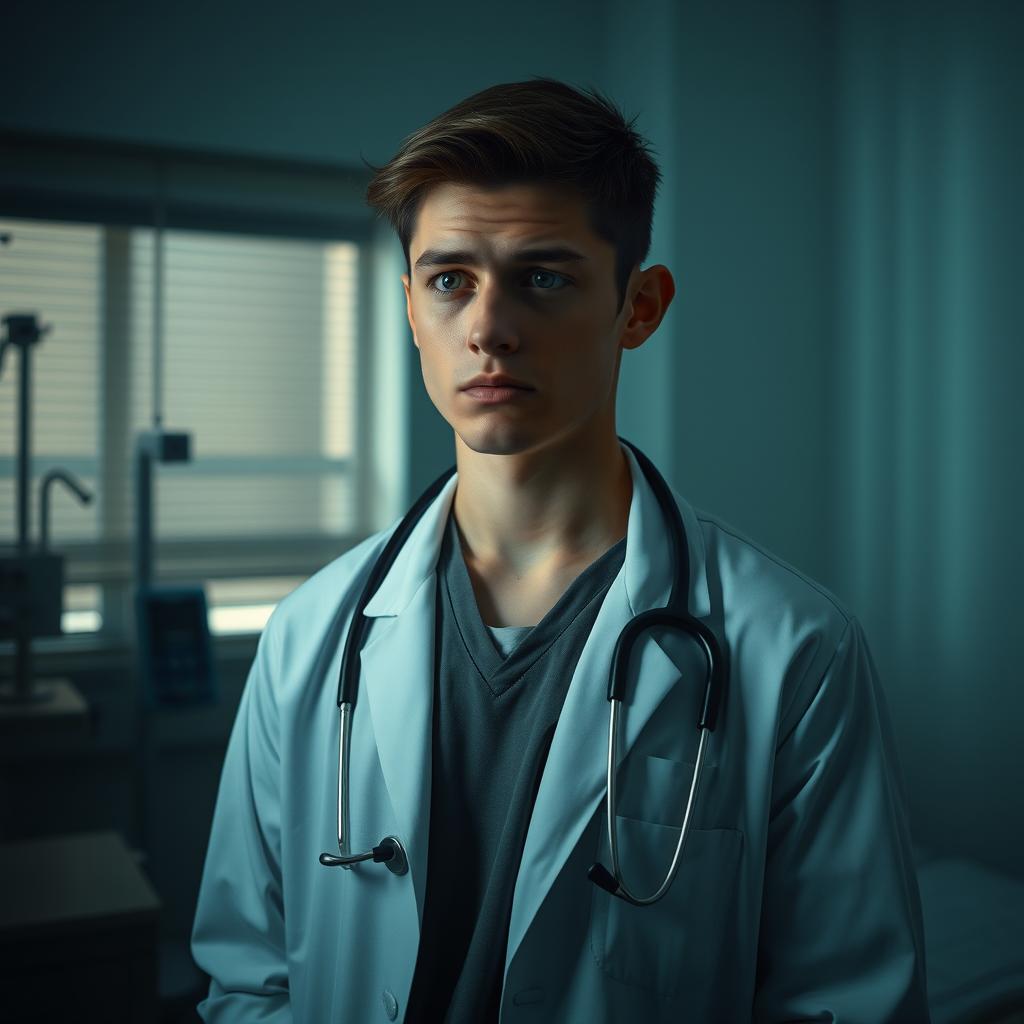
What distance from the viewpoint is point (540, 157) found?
97cm

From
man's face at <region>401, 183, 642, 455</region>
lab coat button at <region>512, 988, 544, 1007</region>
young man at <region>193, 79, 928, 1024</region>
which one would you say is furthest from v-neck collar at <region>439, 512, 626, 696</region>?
lab coat button at <region>512, 988, 544, 1007</region>

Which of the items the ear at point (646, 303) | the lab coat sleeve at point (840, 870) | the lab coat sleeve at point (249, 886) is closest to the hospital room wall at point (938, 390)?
the ear at point (646, 303)

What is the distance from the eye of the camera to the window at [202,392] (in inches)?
104

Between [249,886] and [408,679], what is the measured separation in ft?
0.99

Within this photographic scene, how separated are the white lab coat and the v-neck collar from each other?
0.03 metres

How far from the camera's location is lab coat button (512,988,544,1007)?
89 centimetres

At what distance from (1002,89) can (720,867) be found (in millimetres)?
2175

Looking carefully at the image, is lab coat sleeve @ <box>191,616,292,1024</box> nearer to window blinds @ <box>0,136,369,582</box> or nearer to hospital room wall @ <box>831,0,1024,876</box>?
window blinds @ <box>0,136,369,582</box>

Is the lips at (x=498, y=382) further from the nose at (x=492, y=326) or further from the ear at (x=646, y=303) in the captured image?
the ear at (x=646, y=303)

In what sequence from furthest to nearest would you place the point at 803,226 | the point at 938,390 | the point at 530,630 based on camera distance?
1. the point at 803,226
2. the point at 938,390
3. the point at 530,630

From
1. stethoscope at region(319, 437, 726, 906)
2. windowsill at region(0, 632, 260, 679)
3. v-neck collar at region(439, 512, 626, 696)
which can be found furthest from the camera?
windowsill at region(0, 632, 260, 679)

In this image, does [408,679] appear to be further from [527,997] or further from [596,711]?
[527,997]

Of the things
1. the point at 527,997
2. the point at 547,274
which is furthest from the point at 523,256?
the point at 527,997

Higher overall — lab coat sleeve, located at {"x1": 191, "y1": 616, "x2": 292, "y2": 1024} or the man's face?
the man's face
